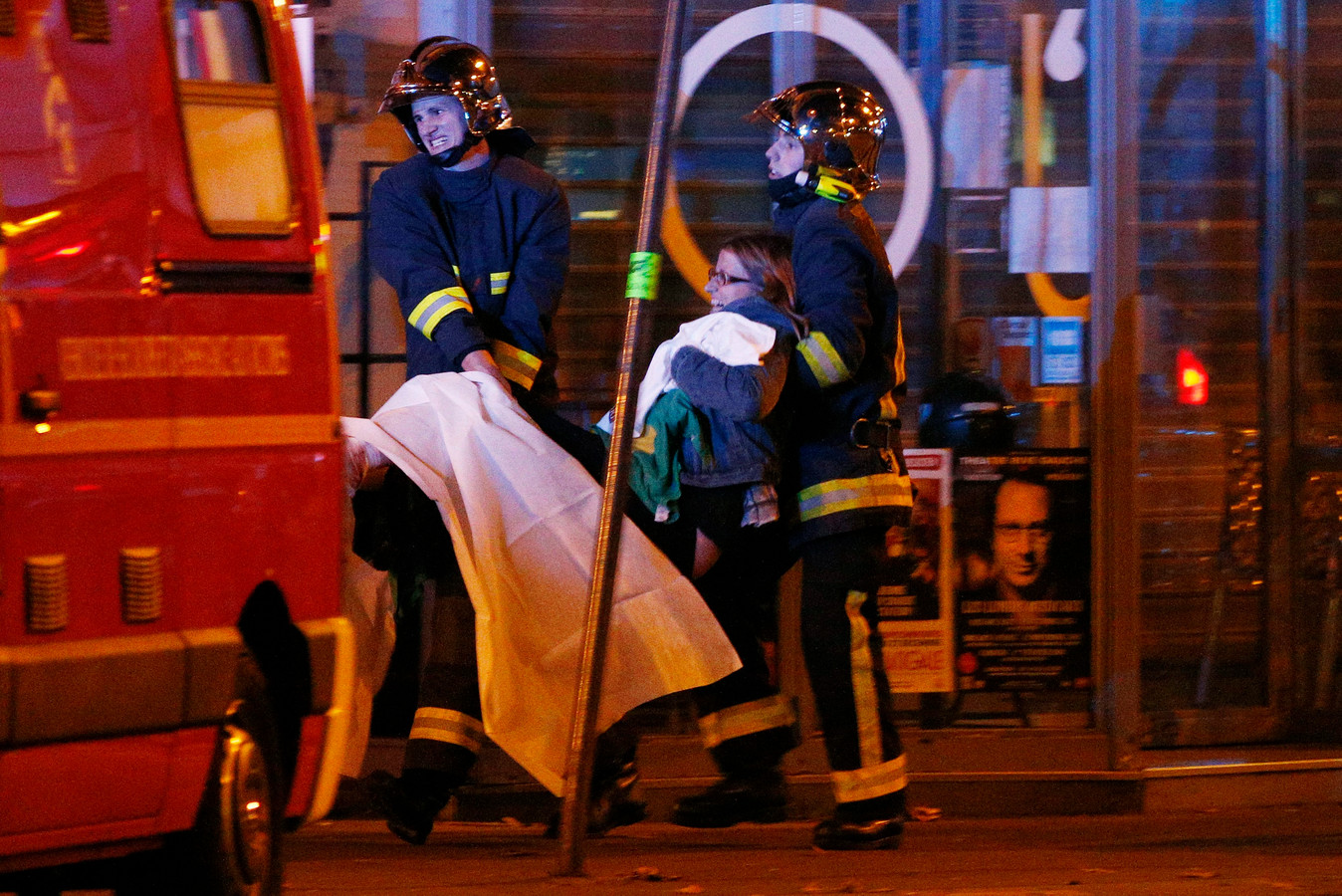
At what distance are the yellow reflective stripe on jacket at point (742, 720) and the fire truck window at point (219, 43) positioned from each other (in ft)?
8.04

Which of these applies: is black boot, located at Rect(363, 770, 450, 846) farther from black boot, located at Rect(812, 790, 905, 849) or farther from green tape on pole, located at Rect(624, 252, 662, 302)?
green tape on pole, located at Rect(624, 252, 662, 302)

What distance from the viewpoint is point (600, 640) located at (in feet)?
16.1

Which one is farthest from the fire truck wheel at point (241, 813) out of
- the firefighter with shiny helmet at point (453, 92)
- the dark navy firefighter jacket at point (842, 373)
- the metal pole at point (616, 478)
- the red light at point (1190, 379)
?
the red light at point (1190, 379)

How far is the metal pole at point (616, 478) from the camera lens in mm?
4895

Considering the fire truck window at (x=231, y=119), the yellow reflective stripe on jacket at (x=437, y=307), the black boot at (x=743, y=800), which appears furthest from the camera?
the black boot at (x=743, y=800)

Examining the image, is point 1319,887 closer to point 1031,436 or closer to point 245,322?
point 1031,436

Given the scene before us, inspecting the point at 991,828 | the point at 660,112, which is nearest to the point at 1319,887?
the point at 991,828

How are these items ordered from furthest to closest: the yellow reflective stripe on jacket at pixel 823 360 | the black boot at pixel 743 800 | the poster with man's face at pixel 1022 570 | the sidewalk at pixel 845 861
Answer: the poster with man's face at pixel 1022 570 < the black boot at pixel 743 800 < the yellow reflective stripe on jacket at pixel 823 360 < the sidewalk at pixel 845 861

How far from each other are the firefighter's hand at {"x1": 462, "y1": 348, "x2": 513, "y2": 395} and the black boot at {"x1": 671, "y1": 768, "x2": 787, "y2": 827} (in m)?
1.42

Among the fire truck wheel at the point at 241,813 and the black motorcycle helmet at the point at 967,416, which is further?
the black motorcycle helmet at the point at 967,416

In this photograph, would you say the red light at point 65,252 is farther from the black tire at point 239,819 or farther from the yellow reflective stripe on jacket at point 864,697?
the yellow reflective stripe on jacket at point 864,697

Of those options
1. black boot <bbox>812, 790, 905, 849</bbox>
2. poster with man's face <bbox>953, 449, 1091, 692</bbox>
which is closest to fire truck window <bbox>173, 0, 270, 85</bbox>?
black boot <bbox>812, 790, 905, 849</bbox>

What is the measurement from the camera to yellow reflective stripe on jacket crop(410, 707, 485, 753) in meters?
5.30

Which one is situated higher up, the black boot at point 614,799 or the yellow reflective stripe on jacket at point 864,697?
the yellow reflective stripe on jacket at point 864,697
